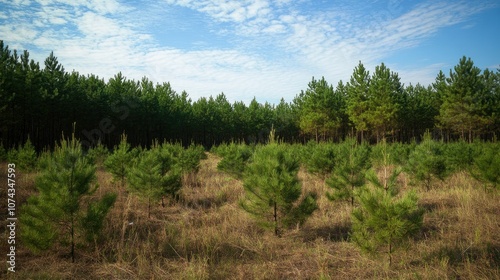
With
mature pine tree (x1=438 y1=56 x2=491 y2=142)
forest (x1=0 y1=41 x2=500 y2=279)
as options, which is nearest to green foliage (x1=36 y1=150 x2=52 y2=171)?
forest (x1=0 y1=41 x2=500 y2=279)

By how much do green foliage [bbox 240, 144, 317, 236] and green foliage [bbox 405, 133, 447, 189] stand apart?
626 cm

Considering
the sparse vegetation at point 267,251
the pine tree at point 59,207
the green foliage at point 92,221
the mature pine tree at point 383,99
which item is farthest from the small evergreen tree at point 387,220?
the mature pine tree at point 383,99

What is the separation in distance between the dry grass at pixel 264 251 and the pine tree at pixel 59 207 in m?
0.45

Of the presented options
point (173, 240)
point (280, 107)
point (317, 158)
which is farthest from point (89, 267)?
point (280, 107)

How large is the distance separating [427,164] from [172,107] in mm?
40501

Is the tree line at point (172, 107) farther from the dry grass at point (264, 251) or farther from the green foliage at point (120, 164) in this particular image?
the dry grass at point (264, 251)

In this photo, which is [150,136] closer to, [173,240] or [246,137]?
[246,137]

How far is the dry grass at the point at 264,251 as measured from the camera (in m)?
4.23

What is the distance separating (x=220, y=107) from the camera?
53938 mm

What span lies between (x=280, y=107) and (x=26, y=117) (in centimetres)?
4723

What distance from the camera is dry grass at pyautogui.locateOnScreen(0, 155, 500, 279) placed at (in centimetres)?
423

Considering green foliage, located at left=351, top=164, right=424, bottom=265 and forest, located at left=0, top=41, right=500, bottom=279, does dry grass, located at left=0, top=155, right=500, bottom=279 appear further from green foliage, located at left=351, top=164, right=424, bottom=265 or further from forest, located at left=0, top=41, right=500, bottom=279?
green foliage, located at left=351, top=164, right=424, bottom=265

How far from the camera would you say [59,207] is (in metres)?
4.61

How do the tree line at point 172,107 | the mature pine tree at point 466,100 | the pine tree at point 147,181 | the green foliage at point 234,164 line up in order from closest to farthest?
the pine tree at point 147,181
the green foliage at point 234,164
the tree line at point 172,107
the mature pine tree at point 466,100
